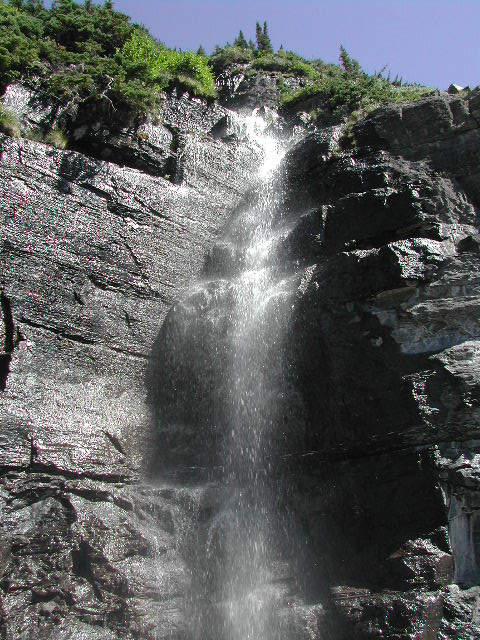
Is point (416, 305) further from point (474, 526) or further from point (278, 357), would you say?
point (474, 526)

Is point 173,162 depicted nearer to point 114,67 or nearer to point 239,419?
point 114,67

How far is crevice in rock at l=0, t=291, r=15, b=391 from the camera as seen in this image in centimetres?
809

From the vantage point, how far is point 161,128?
12.8 m

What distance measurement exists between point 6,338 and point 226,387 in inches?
134

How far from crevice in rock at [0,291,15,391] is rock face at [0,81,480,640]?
3cm

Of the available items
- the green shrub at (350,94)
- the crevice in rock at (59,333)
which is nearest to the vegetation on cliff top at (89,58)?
the green shrub at (350,94)

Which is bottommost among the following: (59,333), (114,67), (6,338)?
(6,338)

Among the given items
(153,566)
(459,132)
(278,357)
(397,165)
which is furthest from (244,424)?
(459,132)

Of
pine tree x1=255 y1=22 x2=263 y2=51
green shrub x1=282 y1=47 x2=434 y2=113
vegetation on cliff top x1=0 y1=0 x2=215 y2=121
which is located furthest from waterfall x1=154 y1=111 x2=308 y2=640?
pine tree x1=255 y1=22 x2=263 y2=51

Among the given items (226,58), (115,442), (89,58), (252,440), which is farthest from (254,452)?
(226,58)

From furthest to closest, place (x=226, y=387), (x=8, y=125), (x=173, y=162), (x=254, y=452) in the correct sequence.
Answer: (x=173, y=162), (x=8, y=125), (x=226, y=387), (x=254, y=452)

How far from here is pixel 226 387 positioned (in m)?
8.77

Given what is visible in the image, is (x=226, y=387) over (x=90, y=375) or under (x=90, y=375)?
under

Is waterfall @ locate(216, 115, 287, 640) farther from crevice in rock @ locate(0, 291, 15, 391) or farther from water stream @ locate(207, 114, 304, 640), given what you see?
crevice in rock @ locate(0, 291, 15, 391)
